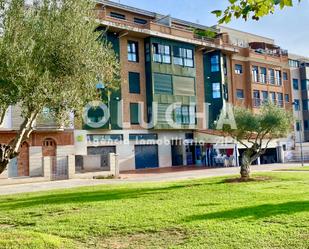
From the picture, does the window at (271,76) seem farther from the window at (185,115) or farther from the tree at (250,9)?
the tree at (250,9)

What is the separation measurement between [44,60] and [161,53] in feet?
96.0

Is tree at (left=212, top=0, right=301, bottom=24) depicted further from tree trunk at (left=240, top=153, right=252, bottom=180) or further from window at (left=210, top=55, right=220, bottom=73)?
window at (left=210, top=55, right=220, bottom=73)

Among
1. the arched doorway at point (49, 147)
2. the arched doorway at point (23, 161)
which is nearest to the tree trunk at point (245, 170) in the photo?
the arched doorway at point (49, 147)

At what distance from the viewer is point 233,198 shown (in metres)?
13.7

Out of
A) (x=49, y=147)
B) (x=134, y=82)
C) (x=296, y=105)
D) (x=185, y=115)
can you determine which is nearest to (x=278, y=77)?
(x=296, y=105)

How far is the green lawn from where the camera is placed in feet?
26.4

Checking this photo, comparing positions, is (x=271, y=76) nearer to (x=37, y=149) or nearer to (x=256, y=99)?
(x=256, y=99)

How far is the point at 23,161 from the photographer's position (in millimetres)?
29109

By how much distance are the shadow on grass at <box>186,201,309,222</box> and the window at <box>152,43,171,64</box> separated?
90.2 ft

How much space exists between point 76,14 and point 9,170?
20.0 metres

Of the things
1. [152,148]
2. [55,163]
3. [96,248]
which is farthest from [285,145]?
[96,248]

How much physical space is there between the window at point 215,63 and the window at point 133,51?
391 inches

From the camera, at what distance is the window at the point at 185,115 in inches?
1534

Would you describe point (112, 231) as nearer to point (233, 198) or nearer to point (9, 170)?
point (233, 198)
